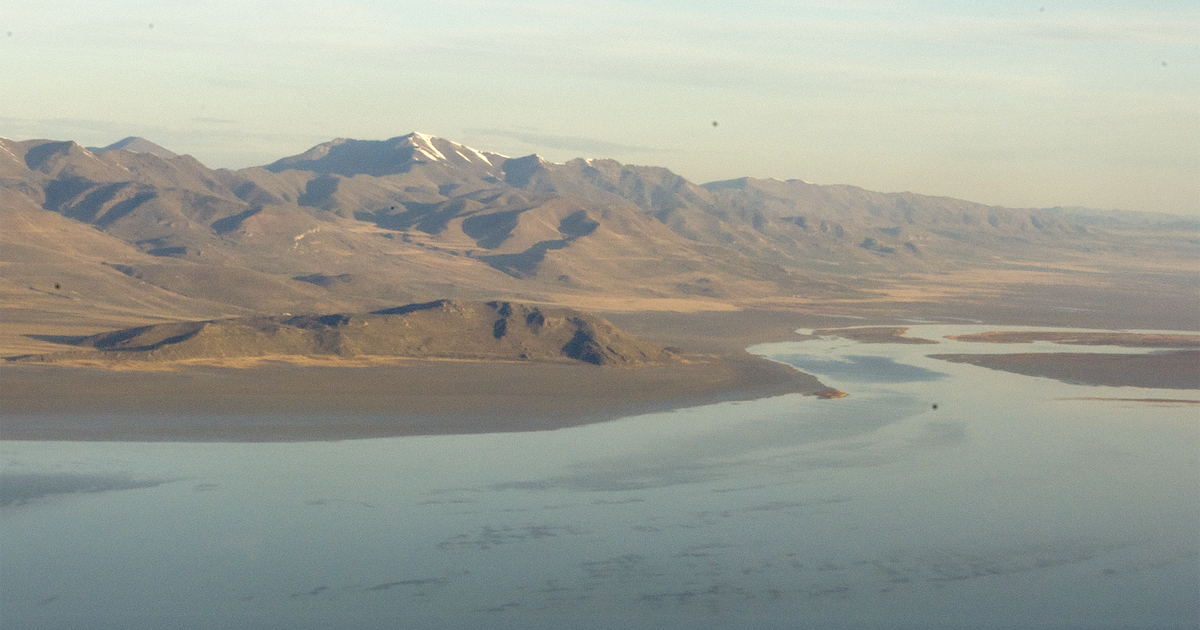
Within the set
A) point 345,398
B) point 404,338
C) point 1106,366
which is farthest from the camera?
point 1106,366

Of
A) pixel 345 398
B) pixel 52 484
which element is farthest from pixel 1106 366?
pixel 52 484

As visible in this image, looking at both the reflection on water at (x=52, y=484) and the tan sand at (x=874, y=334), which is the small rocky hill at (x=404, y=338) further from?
the reflection on water at (x=52, y=484)

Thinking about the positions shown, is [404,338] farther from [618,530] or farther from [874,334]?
[874,334]

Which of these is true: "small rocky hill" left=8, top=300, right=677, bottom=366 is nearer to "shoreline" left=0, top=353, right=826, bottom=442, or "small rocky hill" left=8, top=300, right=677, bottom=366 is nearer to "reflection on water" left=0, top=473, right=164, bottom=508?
"shoreline" left=0, top=353, right=826, bottom=442

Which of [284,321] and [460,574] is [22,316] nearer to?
[284,321]

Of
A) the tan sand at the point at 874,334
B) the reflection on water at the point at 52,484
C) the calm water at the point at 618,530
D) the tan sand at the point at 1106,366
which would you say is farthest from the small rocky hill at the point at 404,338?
the reflection on water at the point at 52,484
